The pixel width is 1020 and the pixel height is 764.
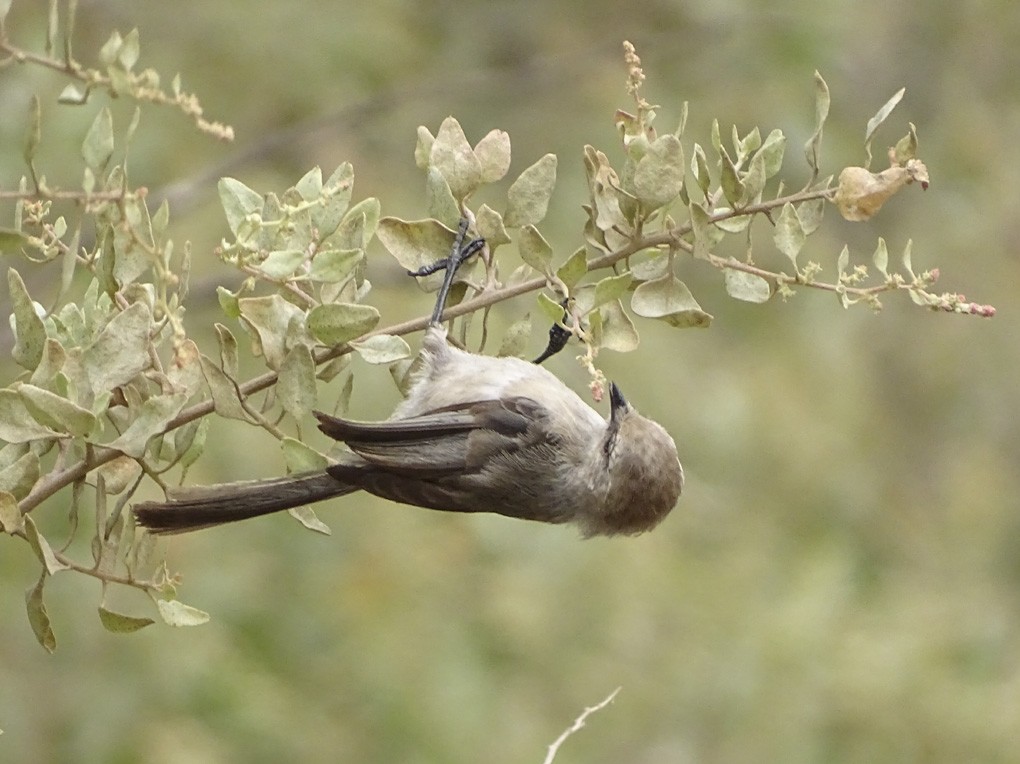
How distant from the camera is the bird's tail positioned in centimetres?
262

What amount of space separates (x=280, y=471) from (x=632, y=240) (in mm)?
2575

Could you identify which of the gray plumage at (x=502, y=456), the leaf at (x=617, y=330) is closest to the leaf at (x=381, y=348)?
the leaf at (x=617, y=330)

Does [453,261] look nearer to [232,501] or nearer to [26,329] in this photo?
[232,501]

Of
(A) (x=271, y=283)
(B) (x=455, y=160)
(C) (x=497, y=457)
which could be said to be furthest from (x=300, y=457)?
(C) (x=497, y=457)

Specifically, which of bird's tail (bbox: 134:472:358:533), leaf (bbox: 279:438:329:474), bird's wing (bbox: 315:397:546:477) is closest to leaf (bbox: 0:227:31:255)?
leaf (bbox: 279:438:329:474)

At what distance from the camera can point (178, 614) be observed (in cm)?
225

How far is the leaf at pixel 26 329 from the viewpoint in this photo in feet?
6.86

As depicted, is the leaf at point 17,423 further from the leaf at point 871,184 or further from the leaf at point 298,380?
the leaf at point 871,184

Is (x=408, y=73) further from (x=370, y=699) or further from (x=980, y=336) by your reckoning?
(x=980, y=336)

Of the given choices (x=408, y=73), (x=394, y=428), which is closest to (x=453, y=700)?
(x=394, y=428)

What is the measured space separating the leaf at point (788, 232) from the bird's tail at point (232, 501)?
937mm

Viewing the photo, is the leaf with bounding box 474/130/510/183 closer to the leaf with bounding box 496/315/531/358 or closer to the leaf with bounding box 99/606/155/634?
the leaf with bounding box 496/315/531/358

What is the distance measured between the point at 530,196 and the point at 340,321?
0.57 metres

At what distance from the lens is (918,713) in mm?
5816
